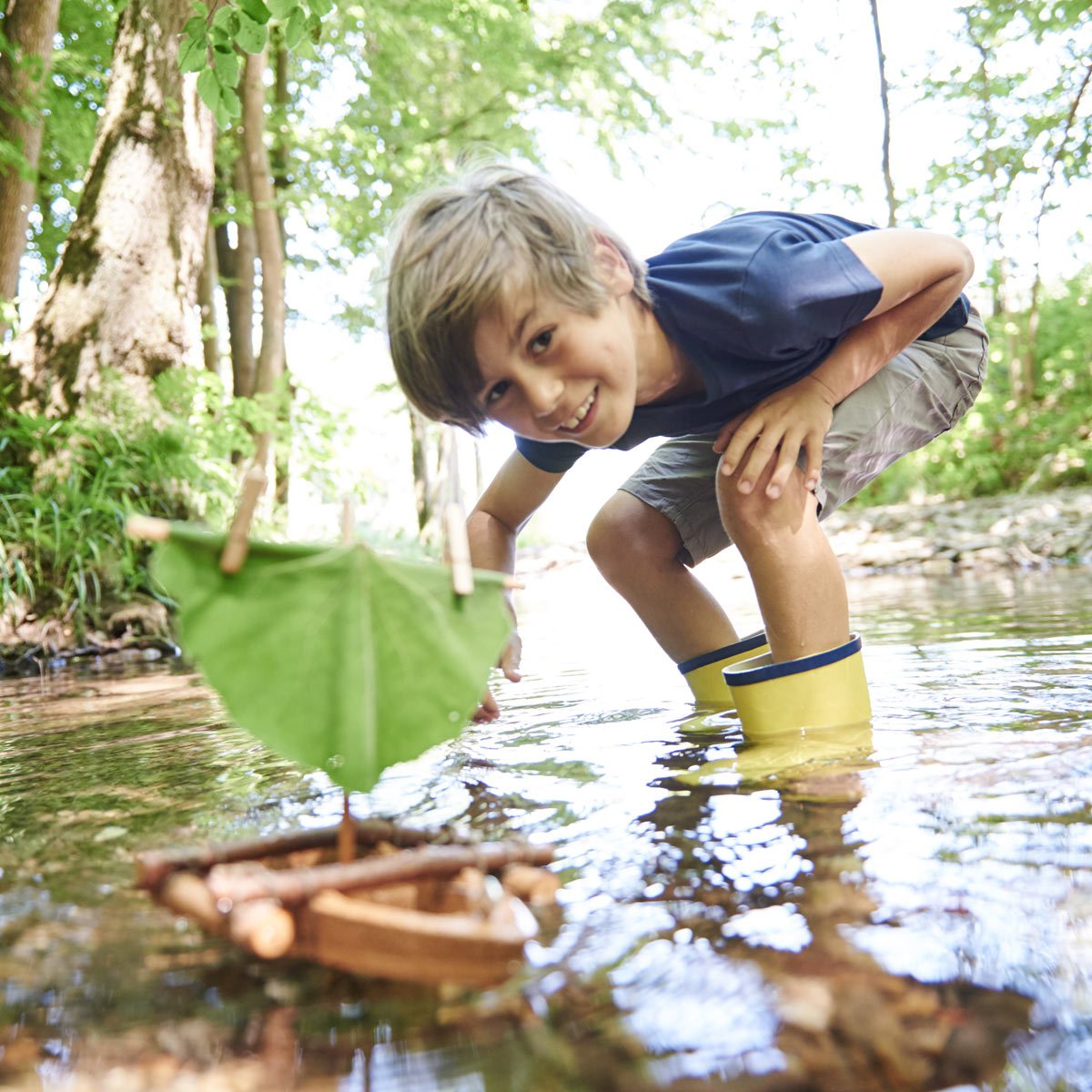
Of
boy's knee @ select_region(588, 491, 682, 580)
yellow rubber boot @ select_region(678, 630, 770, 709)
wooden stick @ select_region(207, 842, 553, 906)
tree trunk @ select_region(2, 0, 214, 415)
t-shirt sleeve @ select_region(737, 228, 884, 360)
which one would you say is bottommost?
yellow rubber boot @ select_region(678, 630, 770, 709)

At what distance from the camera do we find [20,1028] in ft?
2.59

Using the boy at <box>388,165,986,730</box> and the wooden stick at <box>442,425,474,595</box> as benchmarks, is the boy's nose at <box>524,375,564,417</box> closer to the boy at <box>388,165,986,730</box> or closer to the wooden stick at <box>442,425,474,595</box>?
the boy at <box>388,165,986,730</box>

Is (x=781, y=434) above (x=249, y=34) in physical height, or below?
below

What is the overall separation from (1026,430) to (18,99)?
10.8 metres

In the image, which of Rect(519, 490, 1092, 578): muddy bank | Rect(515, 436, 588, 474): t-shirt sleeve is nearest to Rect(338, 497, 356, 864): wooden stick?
Rect(515, 436, 588, 474): t-shirt sleeve

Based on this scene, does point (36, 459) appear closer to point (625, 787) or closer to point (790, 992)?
point (625, 787)

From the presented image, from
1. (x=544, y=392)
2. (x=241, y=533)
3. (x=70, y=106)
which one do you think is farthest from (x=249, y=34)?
(x=70, y=106)

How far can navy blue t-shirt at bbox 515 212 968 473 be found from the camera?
186cm

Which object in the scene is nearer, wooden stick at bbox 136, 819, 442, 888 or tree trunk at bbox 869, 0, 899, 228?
wooden stick at bbox 136, 819, 442, 888

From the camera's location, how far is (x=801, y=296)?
184 cm

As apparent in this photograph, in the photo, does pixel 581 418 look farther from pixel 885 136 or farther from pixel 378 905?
pixel 885 136

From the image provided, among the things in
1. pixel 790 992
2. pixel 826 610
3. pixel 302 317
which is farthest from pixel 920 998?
pixel 302 317

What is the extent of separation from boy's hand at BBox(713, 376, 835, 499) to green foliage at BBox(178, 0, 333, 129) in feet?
3.73

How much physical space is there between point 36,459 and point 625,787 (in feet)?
14.2
